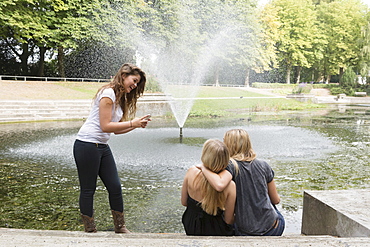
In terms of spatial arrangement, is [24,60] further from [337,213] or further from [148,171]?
[337,213]

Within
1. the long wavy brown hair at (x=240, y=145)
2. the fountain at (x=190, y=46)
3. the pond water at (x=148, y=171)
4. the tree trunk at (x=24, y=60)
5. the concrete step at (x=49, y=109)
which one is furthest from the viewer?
the fountain at (x=190, y=46)

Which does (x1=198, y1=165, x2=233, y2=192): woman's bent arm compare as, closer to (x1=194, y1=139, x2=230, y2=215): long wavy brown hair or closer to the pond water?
(x1=194, y1=139, x2=230, y2=215): long wavy brown hair

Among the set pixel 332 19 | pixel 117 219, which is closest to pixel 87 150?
pixel 117 219

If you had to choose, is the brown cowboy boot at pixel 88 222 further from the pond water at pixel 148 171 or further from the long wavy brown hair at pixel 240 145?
the long wavy brown hair at pixel 240 145

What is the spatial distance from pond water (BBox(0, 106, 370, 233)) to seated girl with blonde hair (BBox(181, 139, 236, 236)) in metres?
1.18

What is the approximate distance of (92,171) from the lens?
3.01 metres

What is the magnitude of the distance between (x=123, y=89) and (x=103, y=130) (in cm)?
41

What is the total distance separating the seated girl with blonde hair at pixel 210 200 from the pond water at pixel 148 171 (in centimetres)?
118

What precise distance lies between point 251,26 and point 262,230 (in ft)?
113

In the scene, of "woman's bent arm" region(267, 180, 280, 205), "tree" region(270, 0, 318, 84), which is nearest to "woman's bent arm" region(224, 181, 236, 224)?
"woman's bent arm" region(267, 180, 280, 205)

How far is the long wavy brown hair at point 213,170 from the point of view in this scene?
2.62 meters

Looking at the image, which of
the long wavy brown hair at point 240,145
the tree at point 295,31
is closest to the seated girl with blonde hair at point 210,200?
the long wavy brown hair at point 240,145

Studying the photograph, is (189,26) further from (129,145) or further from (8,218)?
(8,218)

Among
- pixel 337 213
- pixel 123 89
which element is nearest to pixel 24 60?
pixel 123 89
